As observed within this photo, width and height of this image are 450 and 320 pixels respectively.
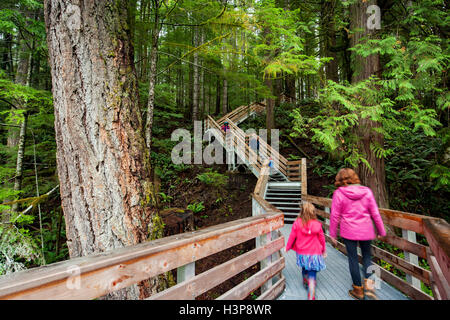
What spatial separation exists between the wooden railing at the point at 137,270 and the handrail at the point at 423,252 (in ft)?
5.24

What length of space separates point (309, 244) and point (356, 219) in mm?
730

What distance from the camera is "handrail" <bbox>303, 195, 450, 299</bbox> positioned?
1724 millimetres

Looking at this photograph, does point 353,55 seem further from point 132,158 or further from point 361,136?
point 132,158

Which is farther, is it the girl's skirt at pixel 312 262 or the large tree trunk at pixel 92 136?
the girl's skirt at pixel 312 262

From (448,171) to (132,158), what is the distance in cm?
702

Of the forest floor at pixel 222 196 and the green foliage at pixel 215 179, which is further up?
the green foliage at pixel 215 179

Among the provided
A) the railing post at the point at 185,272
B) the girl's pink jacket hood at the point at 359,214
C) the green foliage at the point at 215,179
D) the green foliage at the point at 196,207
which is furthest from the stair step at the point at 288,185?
the railing post at the point at 185,272

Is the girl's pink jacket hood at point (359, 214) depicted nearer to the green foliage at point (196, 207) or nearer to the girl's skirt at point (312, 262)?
the girl's skirt at point (312, 262)

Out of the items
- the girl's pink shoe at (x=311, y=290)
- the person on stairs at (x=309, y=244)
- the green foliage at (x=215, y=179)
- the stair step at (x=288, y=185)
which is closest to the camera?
the girl's pink shoe at (x=311, y=290)

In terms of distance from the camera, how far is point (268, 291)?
2.63 m

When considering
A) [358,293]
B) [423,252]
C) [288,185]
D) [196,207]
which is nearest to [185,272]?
[358,293]

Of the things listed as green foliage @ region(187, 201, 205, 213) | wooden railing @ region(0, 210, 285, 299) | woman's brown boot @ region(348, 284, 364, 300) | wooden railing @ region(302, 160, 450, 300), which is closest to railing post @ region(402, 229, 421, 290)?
wooden railing @ region(302, 160, 450, 300)

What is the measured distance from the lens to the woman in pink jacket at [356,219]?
8.79 feet

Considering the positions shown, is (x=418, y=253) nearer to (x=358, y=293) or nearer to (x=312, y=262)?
(x=358, y=293)
